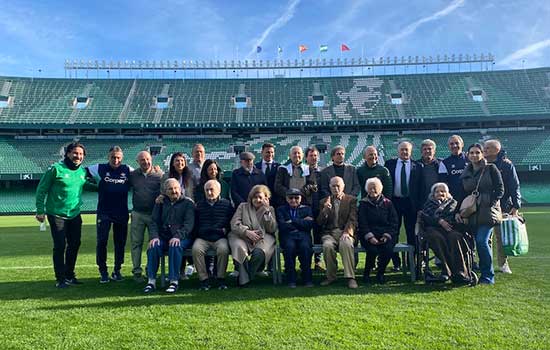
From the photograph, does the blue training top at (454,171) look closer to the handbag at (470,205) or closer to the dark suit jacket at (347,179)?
the handbag at (470,205)

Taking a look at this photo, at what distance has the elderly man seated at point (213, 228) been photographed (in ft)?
17.5

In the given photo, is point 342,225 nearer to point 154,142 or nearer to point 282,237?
point 282,237

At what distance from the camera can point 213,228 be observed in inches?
216

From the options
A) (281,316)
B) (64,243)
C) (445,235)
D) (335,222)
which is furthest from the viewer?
(335,222)

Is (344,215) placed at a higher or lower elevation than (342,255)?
higher

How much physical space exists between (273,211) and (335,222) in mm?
935

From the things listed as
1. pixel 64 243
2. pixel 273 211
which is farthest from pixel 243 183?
pixel 64 243

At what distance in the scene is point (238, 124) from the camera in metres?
32.4

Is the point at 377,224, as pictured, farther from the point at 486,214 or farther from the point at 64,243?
the point at 64,243

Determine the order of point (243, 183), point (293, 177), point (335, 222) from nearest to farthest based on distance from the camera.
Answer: point (335, 222), point (243, 183), point (293, 177)

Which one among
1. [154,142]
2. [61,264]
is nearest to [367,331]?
[61,264]

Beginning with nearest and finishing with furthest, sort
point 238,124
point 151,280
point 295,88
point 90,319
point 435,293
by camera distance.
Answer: point 90,319, point 435,293, point 151,280, point 238,124, point 295,88

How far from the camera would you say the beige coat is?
17.5 ft

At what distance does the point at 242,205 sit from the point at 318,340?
2579 mm
